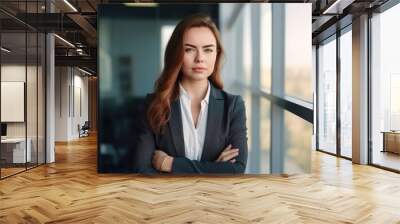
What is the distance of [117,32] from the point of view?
22.0 feet

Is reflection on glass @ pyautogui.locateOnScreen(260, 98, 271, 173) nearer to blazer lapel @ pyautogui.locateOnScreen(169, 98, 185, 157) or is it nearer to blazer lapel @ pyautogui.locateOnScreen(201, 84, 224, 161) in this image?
blazer lapel @ pyautogui.locateOnScreen(201, 84, 224, 161)

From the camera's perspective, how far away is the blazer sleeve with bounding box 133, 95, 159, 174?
21.6 ft

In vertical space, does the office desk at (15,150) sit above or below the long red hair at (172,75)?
below

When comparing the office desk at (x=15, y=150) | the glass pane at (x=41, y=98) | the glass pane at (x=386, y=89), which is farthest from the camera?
the glass pane at (x=41, y=98)

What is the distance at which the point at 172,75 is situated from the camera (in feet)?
21.6

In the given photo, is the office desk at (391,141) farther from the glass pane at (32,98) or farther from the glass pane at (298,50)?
the glass pane at (32,98)

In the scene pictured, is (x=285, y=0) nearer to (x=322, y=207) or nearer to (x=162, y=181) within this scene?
(x=162, y=181)

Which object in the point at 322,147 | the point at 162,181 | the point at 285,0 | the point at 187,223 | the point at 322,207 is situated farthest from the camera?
the point at 322,147

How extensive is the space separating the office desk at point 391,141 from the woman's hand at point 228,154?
342cm

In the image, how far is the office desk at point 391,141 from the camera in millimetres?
7674

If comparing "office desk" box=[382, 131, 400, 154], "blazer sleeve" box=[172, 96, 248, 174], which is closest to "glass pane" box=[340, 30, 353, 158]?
"office desk" box=[382, 131, 400, 154]

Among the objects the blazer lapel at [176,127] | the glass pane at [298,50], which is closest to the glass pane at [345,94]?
the glass pane at [298,50]

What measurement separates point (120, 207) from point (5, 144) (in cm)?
364

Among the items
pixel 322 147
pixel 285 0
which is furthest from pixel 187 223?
pixel 322 147
